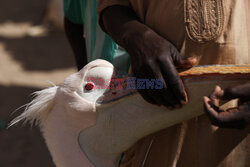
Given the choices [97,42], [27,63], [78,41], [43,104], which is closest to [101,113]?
[43,104]

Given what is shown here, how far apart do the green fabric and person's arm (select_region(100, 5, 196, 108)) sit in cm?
46

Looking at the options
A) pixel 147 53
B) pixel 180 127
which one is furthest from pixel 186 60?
pixel 180 127

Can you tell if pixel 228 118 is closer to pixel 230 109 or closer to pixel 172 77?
pixel 230 109

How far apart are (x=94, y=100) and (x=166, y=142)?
24cm

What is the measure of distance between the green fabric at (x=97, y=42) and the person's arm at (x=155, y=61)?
460 mm

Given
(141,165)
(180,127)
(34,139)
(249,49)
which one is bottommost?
(34,139)

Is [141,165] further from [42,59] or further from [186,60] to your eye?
[42,59]

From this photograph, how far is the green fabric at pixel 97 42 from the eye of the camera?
156cm

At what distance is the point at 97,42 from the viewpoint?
5.35 ft

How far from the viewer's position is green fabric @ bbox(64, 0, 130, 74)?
1.56 meters

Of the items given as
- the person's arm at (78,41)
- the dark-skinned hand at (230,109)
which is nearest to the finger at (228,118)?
the dark-skinned hand at (230,109)

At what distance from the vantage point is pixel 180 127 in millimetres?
1013

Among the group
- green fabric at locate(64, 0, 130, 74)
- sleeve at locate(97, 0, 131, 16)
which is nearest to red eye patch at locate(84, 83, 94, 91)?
sleeve at locate(97, 0, 131, 16)

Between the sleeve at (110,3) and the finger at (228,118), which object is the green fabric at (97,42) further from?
the finger at (228,118)
